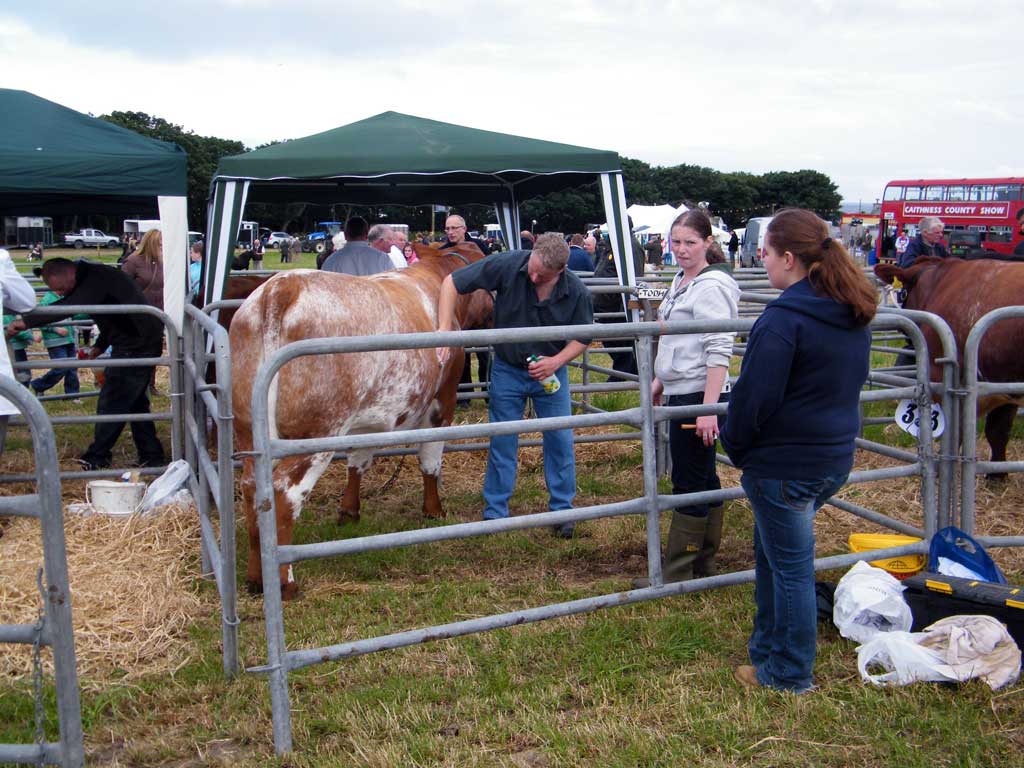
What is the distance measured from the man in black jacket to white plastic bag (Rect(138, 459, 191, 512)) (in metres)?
1.48

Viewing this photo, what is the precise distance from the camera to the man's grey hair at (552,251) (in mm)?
4949

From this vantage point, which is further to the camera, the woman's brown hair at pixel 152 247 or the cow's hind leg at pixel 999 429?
the woman's brown hair at pixel 152 247

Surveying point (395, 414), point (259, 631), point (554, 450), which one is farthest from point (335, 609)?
point (554, 450)

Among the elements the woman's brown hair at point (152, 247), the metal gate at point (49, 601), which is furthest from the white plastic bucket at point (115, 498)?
the woman's brown hair at point (152, 247)

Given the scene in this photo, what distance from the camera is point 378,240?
8.66 m

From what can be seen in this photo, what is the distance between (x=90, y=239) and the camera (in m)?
59.1

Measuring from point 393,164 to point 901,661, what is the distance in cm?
538

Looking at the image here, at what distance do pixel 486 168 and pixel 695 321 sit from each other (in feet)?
13.5

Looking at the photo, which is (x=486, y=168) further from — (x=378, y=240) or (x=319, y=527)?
(x=319, y=527)

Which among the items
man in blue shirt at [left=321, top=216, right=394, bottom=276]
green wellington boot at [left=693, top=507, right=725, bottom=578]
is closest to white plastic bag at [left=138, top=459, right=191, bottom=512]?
man in blue shirt at [left=321, top=216, right=394, bottom=276]

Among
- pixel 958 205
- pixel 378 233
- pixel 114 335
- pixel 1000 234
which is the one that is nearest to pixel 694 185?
pixel 958 205

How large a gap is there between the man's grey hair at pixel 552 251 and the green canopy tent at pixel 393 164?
258 cm

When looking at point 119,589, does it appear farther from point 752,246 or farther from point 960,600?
point 752,246

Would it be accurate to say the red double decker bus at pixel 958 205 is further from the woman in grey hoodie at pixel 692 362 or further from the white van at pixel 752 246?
the woman in grey hoodie at pixel 692 362
